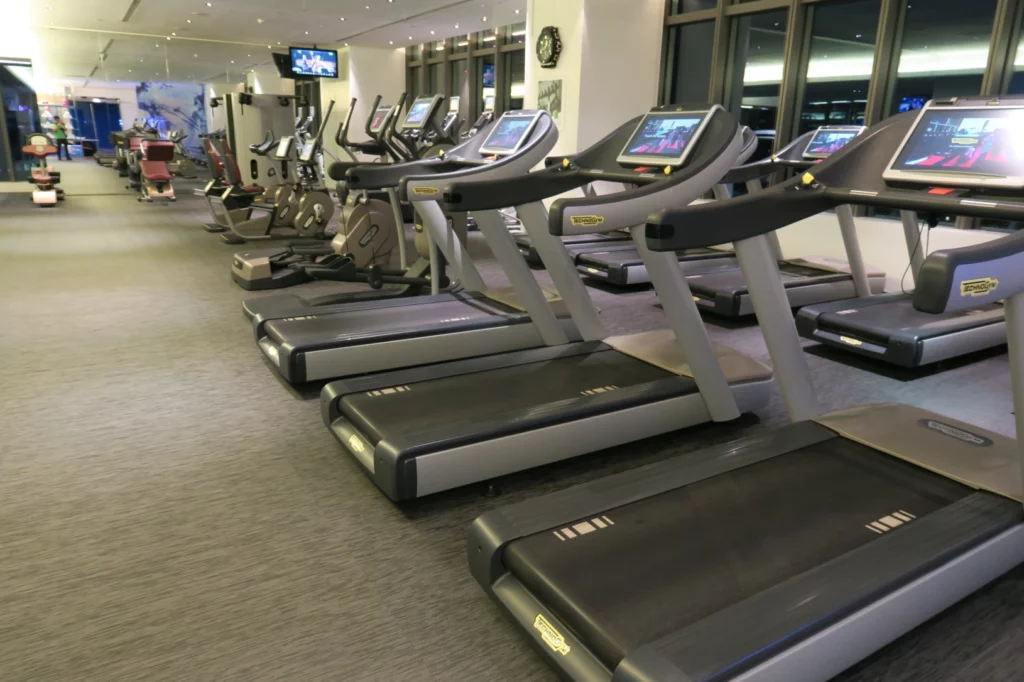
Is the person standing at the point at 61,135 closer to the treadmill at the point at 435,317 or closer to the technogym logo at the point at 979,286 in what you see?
the treadmill at the point at 435,317

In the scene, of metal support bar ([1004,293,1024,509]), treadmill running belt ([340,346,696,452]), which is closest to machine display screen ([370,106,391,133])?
treadmill running belt ([340,346,696,452])

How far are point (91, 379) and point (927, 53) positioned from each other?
6657 millimetres

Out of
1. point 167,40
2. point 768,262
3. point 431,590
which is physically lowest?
point 431,590

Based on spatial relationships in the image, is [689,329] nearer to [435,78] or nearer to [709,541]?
[709,541]

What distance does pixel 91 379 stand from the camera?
351 cm

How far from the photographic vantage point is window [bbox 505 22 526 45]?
1142 cm

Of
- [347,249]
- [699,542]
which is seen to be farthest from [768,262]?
[347,249]

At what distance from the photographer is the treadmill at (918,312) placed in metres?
2.49

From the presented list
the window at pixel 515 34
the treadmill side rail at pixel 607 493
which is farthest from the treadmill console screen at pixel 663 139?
the window at pixel 515 34

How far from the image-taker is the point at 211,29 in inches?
486

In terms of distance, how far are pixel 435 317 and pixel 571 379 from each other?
3.88 feet

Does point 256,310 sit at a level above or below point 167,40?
below

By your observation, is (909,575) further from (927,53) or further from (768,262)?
(927,53)

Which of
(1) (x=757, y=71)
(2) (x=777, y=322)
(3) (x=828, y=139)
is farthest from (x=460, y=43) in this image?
(2) (x=777, y=322)
